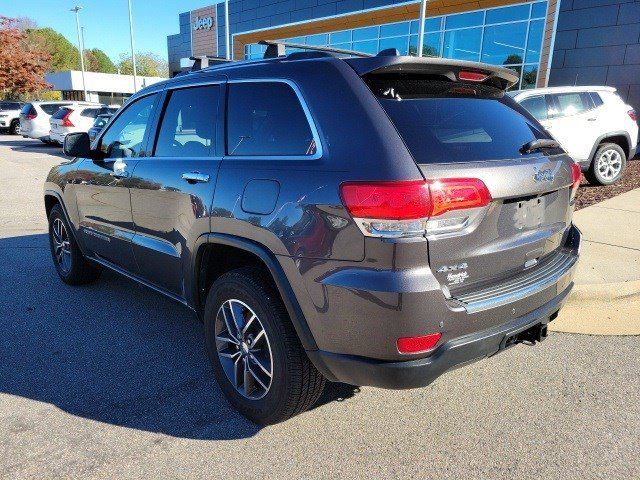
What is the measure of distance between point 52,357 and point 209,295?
4.73 feet

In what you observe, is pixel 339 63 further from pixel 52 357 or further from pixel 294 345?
pixel 52 357

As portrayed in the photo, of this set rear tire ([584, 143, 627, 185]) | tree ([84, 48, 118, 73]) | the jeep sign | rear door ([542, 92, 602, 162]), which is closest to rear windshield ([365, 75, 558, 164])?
rear door ([542, 92, 602, 162])

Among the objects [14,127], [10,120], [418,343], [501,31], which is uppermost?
[501,31]

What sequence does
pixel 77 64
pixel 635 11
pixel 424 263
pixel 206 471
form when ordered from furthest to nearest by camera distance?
1. pixel 77 64
2. pixel 635 11
3. pixel 206 471
4. pixel 424 263

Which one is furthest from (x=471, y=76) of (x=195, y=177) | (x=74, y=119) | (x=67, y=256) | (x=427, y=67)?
(x=74, y=119)

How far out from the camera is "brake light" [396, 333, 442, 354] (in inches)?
83.4

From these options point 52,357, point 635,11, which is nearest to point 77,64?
point 635,11

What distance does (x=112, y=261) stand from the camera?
13.6 feet

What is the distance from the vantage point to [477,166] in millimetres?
2258

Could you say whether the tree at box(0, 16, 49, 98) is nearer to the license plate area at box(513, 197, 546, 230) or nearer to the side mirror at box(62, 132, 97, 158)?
the side mirror at box(62, 132, 97, 158)

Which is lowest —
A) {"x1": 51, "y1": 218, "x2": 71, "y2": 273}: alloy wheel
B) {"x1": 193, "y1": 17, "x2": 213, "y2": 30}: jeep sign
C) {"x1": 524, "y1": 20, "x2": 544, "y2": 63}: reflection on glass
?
{"x1": 51, "y1": 218, "x2": 71, "y2": 273}: alloy wheel

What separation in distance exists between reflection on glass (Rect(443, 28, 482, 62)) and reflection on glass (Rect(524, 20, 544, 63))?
6.00ft

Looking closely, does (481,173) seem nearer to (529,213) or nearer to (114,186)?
(529,213)

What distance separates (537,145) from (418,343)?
1332mm
